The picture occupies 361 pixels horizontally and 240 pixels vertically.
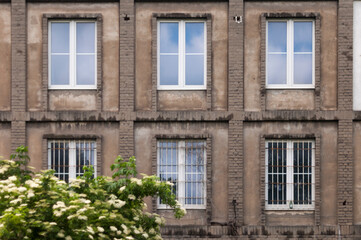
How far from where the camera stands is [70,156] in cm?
1662

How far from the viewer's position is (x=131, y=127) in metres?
16.4

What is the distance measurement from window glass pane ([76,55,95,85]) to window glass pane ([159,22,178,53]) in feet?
7.14

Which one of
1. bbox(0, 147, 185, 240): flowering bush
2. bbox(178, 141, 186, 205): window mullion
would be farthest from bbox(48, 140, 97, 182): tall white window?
bbox(0, 147, 185, 240): flowering bush

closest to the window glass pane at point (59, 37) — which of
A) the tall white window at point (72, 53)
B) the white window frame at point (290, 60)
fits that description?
the tall white window at point (72, 53)

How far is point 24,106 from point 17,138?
97cm

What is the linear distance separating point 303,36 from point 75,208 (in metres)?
→ 10.2

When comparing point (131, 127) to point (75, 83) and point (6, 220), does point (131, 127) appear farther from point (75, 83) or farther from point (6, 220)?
point (6, 220)

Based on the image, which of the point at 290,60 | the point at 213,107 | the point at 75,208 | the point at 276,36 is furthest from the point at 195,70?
the point at 75,208

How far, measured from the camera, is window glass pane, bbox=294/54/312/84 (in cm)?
1666

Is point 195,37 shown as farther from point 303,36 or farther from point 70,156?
point 70,156

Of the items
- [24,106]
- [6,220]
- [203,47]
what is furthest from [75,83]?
[6,220]

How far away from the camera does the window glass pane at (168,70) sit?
16.7m

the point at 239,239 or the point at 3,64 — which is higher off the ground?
the point at 3,64

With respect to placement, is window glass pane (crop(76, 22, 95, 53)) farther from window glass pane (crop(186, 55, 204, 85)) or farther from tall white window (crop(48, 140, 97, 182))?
window glass pane (crop(186, 55, 204, 85))
